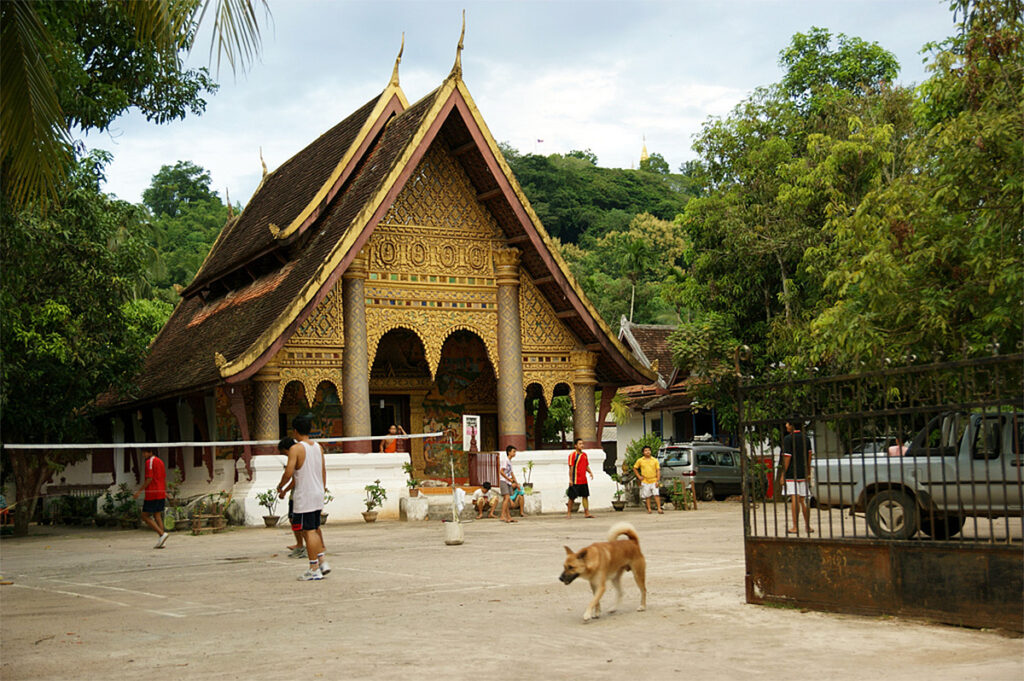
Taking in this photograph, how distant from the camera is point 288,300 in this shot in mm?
19078

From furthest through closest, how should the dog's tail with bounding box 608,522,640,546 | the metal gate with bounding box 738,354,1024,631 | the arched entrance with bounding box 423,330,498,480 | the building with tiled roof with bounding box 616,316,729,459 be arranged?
the building with tiled roof with bounding box 616,316,729,459, the arched entrance with bounding box 423,330,498,480, the dog's tail with bounding box 608,522,640,546, the metal gate with bounding box 738,354,1024,631

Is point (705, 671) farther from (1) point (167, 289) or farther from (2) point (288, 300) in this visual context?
(1) point (167, 289)

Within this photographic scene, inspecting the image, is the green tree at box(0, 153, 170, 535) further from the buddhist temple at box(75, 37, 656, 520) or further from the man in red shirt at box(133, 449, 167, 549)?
the man in red shirt at box(133, 449, 167, 549)

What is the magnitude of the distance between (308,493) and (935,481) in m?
5.82

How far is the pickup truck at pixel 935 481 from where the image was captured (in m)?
7.13

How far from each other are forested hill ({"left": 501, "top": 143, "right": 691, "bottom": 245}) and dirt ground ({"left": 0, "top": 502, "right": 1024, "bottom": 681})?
64.5m

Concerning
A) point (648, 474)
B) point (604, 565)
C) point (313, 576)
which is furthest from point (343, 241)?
point (604, 565)

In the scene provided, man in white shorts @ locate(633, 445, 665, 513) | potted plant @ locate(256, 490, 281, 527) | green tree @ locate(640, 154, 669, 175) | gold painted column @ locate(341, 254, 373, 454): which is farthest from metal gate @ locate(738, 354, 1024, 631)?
green tree @ locate(640, 154, 669, 175)

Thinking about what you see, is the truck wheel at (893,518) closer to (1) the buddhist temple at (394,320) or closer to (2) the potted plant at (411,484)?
(1) the buddhist temple at (394,320)

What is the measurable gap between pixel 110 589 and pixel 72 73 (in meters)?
Result: 5.22

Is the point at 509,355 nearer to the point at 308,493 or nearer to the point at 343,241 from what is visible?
the point at 343,241

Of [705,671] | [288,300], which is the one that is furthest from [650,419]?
[705,671]

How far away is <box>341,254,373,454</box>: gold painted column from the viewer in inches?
771

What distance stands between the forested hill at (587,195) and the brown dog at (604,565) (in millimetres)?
67495
